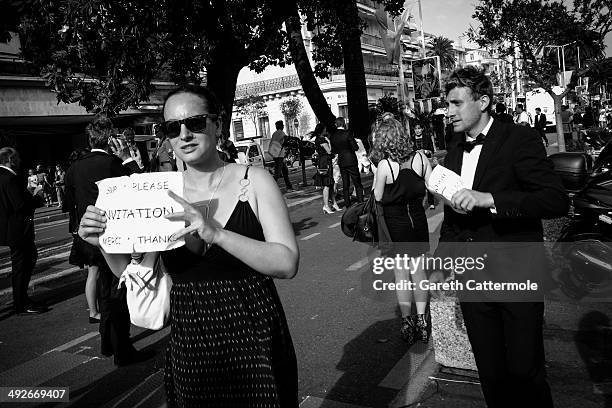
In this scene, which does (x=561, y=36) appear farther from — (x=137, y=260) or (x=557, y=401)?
(x=137, y=260)

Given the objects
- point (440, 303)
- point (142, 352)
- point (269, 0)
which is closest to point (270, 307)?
point (440, 303)

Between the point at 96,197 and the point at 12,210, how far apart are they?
236 centimetres

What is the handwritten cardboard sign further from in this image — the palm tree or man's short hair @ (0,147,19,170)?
the palm tree

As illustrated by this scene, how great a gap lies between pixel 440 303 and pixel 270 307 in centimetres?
200

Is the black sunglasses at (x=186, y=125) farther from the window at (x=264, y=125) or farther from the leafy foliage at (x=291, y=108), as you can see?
the window at (x=264, y=125)

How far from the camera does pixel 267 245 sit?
1.91 meters

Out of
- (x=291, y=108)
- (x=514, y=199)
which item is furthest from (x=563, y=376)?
(x=291, y=108)

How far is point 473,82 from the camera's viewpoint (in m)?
2.86

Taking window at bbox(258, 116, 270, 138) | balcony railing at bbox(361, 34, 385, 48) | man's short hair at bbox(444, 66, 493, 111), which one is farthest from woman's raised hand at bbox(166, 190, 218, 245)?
balcony railing at bbox(361, 34, 385, 48)

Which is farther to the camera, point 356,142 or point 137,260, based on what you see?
point 356,142

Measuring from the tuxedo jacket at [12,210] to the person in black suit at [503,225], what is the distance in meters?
5.49

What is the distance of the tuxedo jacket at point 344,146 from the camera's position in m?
11.4

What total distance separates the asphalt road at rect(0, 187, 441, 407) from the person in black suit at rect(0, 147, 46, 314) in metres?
0.54

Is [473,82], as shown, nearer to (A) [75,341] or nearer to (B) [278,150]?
(A) [75,341]
